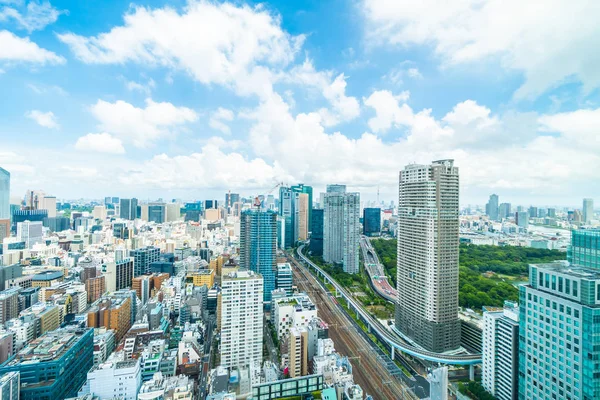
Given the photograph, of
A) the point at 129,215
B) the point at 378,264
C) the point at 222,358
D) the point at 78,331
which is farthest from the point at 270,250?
the point at 129,215

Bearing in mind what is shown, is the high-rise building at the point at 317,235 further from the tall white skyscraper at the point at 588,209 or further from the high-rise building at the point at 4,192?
the high-rise building at the point at 4,192

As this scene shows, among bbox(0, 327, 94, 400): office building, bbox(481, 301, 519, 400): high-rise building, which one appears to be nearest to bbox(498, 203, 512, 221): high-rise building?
bbox(481, 301, 519, 400): high-rise building

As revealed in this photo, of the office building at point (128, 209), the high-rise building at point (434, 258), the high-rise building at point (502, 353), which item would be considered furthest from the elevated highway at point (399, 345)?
the office building at point (128, 209)

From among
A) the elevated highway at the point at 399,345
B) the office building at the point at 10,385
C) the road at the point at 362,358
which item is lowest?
the road at the point at 362,358

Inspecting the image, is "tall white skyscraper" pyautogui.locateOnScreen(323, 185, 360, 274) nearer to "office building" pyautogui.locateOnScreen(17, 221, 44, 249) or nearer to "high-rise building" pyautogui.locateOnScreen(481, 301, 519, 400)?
"high-rise building" pyautogui.locateOnScreen(481, 301, 519, 400)

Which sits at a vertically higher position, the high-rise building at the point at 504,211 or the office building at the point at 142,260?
the high-rise building at the point at 504,211

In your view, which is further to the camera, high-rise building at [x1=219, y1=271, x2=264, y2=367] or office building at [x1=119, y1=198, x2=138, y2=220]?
office building at [x1=119, y1=198, x2=138, y2=220]
